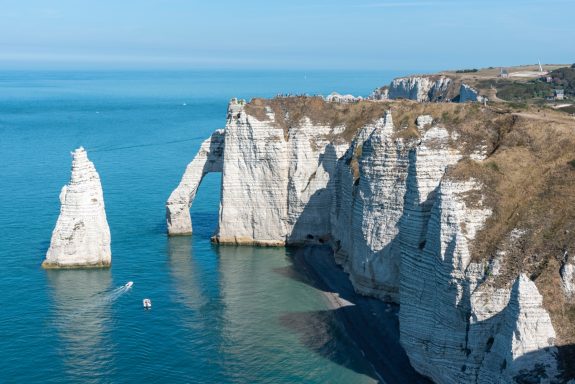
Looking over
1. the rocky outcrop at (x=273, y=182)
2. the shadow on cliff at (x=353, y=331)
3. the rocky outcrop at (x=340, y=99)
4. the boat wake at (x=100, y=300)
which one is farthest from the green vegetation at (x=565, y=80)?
the boat wake at (x=100, y=300)

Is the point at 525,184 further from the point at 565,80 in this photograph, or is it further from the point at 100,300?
the point at 565,80

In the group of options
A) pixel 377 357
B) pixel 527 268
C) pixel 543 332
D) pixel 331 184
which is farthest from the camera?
pixel 331 184

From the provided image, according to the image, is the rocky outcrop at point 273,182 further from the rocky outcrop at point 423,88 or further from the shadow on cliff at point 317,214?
the rocky outcrop at point 423,88

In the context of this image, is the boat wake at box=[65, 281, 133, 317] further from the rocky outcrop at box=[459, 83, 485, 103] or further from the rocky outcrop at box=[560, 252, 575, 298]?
the rocky outcrop at box=[459, 83, 485, 103]

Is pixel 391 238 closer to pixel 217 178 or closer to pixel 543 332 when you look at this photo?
pixel 543 332

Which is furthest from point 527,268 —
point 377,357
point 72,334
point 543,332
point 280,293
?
point 72,334

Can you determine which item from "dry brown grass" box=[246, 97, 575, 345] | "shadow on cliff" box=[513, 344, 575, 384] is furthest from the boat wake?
"shadow on cliff" box=[513, 344, 575, 384]
